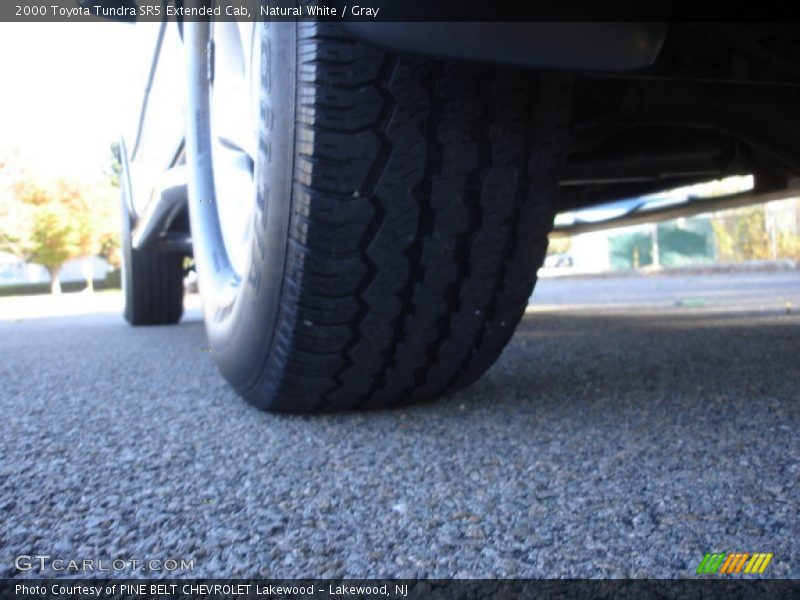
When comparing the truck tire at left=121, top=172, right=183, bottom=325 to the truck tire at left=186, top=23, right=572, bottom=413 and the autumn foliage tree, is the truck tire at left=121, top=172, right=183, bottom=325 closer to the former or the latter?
the truck tire at left=186, top=23, right=572, bottom=413

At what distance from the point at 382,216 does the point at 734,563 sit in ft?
2.71

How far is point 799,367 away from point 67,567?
6.60 ft

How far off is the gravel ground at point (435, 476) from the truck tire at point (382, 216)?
0.57 ft

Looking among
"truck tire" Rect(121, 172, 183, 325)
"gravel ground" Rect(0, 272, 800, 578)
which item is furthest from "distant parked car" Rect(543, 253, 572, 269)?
"gravel ground" Rect(0, 272, 800, 578)

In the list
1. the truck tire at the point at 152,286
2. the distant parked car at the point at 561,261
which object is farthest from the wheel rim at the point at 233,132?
the distant parked car at the point at 561,261

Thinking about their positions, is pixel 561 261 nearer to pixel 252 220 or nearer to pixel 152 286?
pixel 152 286

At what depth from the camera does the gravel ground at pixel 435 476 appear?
3.19 ft

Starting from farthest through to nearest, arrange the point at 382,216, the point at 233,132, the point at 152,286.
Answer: the point at 152,286
the point at 233,132
the point at 382,216

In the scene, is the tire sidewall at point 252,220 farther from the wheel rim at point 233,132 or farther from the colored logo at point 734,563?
the colored logo at point 734,563

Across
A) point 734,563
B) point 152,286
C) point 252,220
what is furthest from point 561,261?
point 734,563

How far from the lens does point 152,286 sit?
492 centimetres

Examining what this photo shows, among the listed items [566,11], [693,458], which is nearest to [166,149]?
[566,11]

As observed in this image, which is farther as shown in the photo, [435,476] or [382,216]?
[382,216]

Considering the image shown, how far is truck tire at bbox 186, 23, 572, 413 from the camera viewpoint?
133 cm
